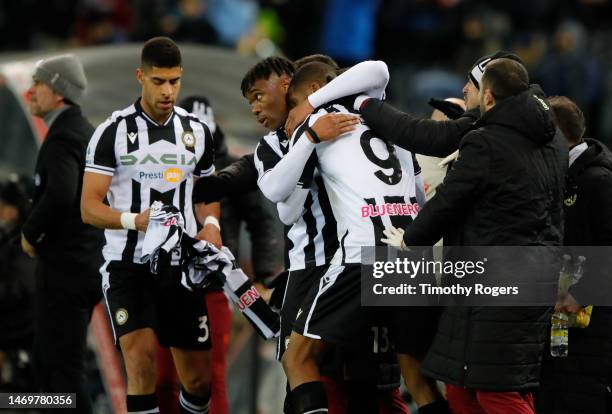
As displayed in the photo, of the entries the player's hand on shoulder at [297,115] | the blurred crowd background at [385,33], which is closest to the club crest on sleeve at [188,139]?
the player's hand on shoulder at [297,115]

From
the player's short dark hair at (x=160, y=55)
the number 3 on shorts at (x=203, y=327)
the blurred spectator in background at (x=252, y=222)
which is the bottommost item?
the number 3 on shorts at (x=203, y=327)

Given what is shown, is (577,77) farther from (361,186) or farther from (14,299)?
(361,186)

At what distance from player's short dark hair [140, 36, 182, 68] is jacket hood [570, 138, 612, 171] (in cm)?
226

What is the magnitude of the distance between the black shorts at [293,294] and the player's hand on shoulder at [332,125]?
0.70 meters

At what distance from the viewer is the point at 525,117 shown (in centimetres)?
577

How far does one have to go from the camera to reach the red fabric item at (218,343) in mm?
7488

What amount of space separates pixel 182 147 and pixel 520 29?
1020 cm

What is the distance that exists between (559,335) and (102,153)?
2.66m

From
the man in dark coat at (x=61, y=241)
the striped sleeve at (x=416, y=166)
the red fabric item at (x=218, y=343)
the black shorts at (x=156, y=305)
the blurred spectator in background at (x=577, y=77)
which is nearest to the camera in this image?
the striped sleeve at (x=416, y=166)

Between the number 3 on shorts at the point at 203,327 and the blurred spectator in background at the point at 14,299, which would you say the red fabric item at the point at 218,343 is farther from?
the blurred spectator in background at the point at 14,299

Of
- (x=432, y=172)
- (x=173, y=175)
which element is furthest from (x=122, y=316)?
(x=432, y=172)

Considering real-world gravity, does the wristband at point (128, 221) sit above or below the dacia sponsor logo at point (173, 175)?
below

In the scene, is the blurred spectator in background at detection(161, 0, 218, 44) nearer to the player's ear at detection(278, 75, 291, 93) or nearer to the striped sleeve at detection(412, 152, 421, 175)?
the player's ear at detection(278, 75, 291, 93)

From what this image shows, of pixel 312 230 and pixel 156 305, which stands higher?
pixel 312 230
